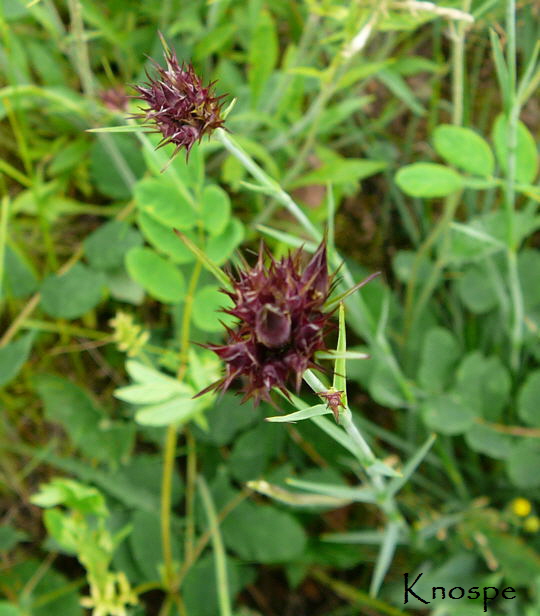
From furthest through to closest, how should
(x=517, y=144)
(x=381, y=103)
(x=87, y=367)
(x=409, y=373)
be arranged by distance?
(x=381, y=103) < (x=87, y=367) < (x=409, y=373) < (x=517, y=144)

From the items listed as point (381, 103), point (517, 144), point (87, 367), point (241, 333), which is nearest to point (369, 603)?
point (87, 367)

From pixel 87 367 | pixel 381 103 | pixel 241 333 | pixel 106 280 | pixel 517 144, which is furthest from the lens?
pixel 381 103

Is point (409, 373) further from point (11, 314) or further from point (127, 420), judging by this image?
point (11, 314)

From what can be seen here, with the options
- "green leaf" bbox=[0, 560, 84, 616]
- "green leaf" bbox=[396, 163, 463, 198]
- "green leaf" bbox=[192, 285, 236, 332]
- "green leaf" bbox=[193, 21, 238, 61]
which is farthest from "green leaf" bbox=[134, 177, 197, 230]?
"green leaf" bbox=[0, 560, 84, 616]

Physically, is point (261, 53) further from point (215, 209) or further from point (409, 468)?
→ point (409, 468)

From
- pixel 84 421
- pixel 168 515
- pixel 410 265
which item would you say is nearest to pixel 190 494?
pixel 168 515

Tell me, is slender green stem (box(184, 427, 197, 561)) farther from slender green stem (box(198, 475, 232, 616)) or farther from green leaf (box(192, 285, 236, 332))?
green leaf (box(192, 285, 236, 332))
